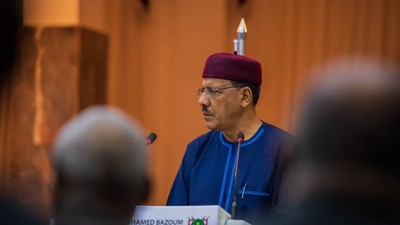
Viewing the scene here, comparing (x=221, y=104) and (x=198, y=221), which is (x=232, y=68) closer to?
(x=221, y=104)

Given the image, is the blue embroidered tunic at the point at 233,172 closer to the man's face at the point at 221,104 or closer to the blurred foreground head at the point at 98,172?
the man's face at the point at 221,104

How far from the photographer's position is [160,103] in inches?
220

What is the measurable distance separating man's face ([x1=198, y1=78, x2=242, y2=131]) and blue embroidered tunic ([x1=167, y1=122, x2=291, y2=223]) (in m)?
0.11

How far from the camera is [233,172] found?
309 cm

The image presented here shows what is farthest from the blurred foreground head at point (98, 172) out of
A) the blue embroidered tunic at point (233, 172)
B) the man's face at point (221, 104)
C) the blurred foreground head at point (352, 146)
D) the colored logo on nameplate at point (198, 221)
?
the man's face at point (221, 104)

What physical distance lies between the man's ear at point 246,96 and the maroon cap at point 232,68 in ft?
0.12

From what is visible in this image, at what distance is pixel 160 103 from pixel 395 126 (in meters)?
4.60

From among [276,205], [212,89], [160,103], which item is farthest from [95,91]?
[276,205]

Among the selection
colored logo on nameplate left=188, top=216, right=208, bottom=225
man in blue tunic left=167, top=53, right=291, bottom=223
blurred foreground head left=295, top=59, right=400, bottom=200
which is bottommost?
colored logo on nameplate left=188, top=216, right=208, bottom=225

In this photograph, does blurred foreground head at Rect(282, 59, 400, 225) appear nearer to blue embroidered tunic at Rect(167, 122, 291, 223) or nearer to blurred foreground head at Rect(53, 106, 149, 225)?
blurred foreground head at Rect(53, 106, 149, 225)

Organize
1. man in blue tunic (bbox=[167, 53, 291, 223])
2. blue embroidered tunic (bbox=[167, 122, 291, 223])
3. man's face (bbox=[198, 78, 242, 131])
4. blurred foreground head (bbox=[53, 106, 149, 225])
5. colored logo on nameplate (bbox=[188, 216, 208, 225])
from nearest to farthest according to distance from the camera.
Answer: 1. blurred foreground head (bbox=[53, 106, 149, 225])
2. colored logo on nameplate (bbox=[188, 216, 208, 225])
3. blue embroidered tunic (bbox=[167, 122, 291, 223])
4. man in blue tunic (bbox=[167, 53, 291, 223])
5. man's face (bbox=[198, 78, 242, 131])

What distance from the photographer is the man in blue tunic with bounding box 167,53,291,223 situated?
9.93 feet

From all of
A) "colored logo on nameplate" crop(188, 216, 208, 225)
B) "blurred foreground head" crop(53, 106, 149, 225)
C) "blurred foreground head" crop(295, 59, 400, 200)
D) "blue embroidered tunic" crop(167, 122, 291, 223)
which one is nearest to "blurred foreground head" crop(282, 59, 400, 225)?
"blurred foreground head" crop(295, 59, 400, 200)

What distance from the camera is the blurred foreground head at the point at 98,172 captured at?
115 cm
